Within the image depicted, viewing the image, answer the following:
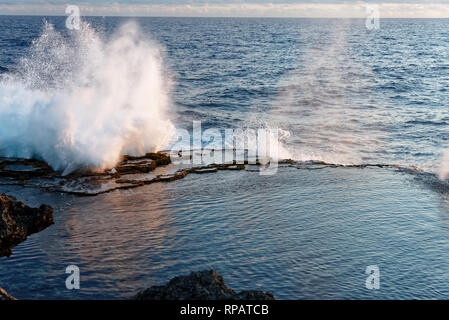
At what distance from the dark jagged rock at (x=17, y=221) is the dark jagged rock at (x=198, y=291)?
3366 millimetres

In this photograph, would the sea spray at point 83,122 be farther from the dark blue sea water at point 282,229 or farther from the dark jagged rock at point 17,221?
the dark jagged rock at point 17,221

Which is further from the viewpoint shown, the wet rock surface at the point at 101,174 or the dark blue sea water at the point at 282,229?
the wet rock surface at the point at 101,174

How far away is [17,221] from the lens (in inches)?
303

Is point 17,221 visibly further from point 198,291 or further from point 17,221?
point 198,291

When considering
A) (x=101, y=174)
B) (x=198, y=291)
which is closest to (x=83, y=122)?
(x=101, y=174)

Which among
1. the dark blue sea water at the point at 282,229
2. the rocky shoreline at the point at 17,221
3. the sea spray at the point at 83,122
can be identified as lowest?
the dark blue sea water at the point at 282,229

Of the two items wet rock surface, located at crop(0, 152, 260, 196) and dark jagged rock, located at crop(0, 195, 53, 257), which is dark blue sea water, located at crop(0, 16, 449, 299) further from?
wet rock surface, located at crop(0, 152, 260, 196)

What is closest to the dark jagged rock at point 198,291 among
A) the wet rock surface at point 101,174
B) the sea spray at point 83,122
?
the wet rock surface at point 101,174

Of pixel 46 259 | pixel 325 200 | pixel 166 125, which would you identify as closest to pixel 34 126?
pixel 166 125

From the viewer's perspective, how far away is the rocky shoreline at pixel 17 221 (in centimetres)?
721

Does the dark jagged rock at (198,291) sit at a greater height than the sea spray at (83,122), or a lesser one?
lesser

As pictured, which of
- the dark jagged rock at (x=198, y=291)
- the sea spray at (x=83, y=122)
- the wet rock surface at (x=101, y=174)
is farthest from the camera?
the sea spray at (x=83, y=122)

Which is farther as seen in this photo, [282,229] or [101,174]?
[101,174]
